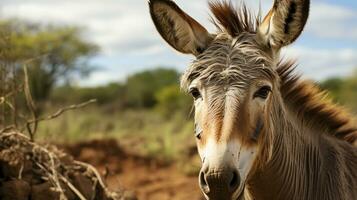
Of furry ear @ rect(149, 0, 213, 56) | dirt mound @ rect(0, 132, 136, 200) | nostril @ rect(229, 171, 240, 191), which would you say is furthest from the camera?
dirt mound @ rect(0, 132, 136, 200)

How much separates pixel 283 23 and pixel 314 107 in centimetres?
107

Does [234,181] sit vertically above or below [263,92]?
below

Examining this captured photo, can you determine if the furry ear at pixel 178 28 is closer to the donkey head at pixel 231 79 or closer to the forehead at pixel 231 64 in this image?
the donkey head at pixel 231 79

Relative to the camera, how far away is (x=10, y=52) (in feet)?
27.5

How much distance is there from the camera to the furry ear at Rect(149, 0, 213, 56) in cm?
534

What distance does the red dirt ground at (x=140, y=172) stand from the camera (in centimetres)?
1521

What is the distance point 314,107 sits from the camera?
589 centimetres

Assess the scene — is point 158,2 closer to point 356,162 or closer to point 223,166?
point 223,166

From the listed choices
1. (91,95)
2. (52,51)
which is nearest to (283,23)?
(52,51)

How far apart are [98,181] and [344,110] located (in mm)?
2841

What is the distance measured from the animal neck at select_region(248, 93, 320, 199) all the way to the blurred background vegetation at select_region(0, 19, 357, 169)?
1.57 meters

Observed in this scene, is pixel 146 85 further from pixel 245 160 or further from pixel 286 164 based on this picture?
pixel 245 160

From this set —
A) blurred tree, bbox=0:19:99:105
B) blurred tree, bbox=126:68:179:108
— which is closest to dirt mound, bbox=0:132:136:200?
blurred tree, bbox=0:19:99:105

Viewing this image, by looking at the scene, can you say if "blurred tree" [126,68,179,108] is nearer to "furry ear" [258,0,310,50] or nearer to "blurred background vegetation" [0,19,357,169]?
"blurred background vegetation" [0,19,357,169]
